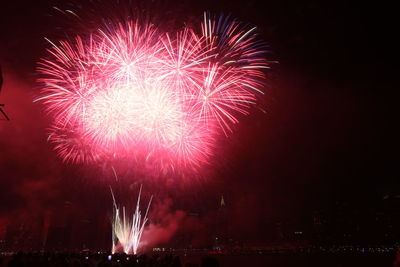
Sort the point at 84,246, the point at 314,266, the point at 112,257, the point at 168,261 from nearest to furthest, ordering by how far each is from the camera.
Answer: the point at 168,261
the point at 112,257
the point at 314,266
the point at 84,246

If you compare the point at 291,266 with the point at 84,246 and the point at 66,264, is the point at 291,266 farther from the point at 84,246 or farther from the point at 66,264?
the point at 84,246

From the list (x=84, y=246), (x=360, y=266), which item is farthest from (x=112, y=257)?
(x=84, y=246)

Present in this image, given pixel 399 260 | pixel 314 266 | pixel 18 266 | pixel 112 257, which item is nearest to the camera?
pixel 399 260

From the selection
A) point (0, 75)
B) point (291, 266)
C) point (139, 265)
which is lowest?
point (291, 266)

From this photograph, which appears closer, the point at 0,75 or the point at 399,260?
the point at 399,260

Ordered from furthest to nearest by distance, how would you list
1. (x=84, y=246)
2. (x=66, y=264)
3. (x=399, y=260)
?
(x=84, y=246), (x=66, y=264), (x=399, y=260)

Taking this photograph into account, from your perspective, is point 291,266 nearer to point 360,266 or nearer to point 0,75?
point 360,266

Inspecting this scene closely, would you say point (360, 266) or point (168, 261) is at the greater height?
point (168, 261)

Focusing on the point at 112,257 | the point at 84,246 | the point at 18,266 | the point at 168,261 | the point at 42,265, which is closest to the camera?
the point at 18,266

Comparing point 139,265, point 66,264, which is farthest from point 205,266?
point 139,265
